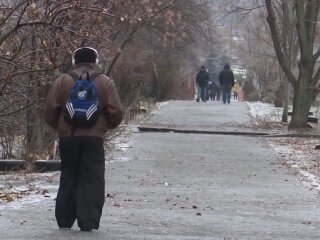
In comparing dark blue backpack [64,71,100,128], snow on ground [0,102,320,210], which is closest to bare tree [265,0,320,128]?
snow on ground [0,102,320,210]

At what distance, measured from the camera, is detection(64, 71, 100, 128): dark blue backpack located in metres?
7.98

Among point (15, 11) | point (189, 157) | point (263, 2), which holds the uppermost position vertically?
point (263, 2)

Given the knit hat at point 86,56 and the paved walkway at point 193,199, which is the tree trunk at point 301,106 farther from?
the knit hat at point 86,56

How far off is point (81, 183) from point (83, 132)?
19.0 inches

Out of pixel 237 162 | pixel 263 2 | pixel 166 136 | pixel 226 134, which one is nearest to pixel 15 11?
pixel 237 162

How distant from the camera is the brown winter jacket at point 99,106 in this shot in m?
8.08

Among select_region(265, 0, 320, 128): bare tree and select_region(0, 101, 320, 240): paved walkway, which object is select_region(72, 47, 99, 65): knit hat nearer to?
select_region(0, 101, 320, 240): paved walkway

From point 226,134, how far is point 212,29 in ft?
26.9

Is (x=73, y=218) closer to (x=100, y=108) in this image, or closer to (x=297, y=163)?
(x=100, y=108)

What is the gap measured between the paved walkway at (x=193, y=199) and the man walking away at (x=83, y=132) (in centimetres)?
24

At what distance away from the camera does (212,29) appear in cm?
3238

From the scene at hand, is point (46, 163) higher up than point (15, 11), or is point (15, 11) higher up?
point (15, 11)

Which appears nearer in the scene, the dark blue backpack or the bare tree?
the dark blue backpack

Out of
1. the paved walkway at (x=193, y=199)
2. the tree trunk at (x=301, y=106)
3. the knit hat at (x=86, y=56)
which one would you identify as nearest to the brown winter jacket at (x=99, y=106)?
the knit hat at (x=86, y=56)
